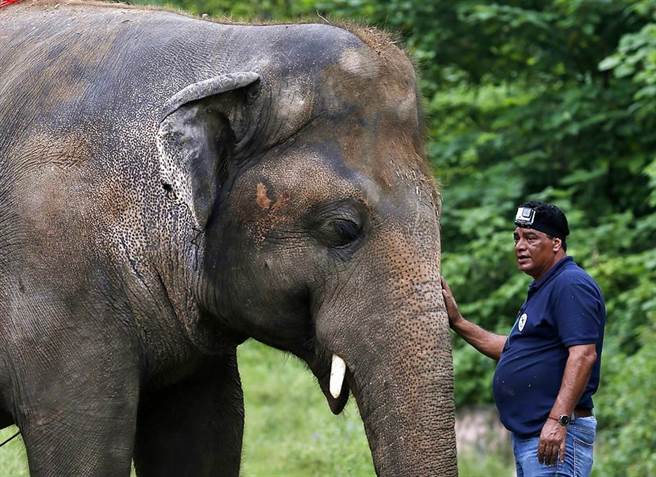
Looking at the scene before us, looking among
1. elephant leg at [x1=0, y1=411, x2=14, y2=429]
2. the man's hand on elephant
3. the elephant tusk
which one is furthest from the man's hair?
elephant leg at [x1=0, y1=411, x2=14, y2=429]

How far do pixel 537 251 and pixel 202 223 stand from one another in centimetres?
150

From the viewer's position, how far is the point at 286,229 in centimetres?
505

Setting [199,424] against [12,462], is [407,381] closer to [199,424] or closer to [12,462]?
[199,424]

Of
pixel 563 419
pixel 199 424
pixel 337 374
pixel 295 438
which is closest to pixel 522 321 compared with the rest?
pixel 563 419

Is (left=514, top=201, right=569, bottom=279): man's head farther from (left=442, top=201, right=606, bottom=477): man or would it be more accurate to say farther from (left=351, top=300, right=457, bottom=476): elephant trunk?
(left=351, top=300, right=457, bottom=476): elephant trunk

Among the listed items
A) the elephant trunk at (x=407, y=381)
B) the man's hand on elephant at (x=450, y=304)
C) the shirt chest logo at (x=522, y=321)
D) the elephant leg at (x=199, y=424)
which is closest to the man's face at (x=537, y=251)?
the shirt chest logo at (x=522, y=321)

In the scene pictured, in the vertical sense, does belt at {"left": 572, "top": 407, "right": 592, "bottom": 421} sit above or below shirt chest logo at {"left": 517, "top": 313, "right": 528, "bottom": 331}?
below

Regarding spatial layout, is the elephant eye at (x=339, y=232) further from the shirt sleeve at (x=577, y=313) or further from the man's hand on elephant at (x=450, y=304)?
the shirt sleeve at (x=577, y=313)

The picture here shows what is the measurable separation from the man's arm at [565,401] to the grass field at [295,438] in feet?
4.67

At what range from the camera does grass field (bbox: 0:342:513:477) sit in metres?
8.43

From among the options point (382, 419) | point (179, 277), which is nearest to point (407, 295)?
point (382, 419)

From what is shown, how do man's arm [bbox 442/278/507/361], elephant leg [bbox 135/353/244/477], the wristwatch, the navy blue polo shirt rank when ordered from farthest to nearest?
man's arm [bbox 442/278/507/361]
elephant leg [bbox 135/353/244/477]
the navy blue polo shirt
the wristwatch

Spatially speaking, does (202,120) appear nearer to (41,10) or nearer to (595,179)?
(41,10)

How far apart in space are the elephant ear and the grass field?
5.55 ft
